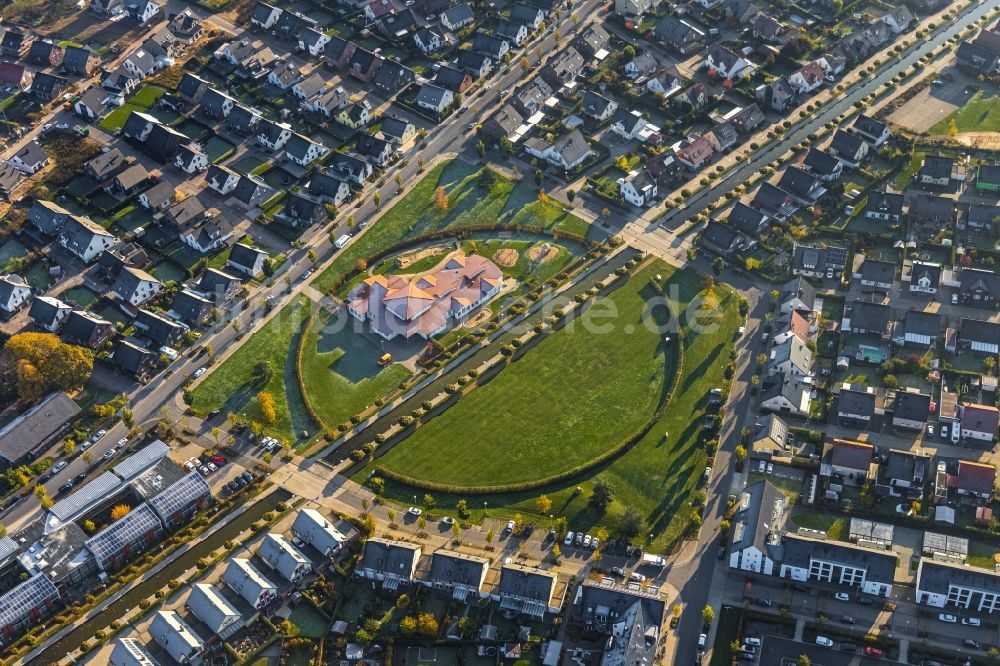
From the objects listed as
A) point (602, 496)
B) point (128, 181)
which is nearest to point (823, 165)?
point (602, 496)

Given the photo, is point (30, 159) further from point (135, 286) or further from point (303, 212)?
point (303, 212)

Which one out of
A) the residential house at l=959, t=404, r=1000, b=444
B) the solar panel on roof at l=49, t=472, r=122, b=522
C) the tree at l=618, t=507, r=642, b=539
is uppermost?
the residential house at l=959, t=404, r=1000, b=444

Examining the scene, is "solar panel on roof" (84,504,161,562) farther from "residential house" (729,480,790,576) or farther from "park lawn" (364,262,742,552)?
"residential house" (729,480,790,576)

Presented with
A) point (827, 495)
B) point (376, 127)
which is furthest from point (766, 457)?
point (376, 127)

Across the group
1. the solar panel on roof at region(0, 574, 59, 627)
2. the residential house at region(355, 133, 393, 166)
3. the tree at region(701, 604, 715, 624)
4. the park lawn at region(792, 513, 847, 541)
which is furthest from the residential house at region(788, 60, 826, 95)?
the solar panel on roof at region(0, 574, 59, 627)

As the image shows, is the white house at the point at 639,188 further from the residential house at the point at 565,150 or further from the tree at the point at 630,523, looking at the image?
the tree at the point at 630,523

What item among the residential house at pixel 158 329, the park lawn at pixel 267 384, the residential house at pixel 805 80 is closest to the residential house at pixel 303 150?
the park lawn at pixel 267 384
